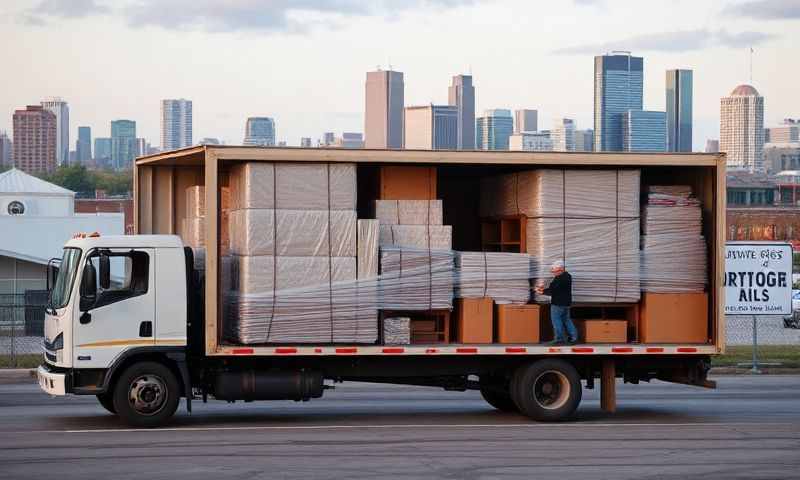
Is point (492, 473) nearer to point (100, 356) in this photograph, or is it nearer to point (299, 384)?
point (299, 384)

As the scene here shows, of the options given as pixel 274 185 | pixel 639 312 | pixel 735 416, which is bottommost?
pixel 735 416

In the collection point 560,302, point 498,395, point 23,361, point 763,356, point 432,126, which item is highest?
point 432,126

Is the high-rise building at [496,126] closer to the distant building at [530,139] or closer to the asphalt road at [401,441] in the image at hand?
the distant building at [530,139]

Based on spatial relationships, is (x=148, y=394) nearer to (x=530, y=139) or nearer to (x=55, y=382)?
(x=55, y=382)

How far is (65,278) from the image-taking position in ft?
51.0

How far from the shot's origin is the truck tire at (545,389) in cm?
1620

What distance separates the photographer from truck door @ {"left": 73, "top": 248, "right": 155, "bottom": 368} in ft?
49.7

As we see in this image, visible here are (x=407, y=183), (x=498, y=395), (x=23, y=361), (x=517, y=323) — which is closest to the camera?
(x=517, y=323)

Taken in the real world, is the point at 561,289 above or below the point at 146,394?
above

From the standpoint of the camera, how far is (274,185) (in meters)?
15.6

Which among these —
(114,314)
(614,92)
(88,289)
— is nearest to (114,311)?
(114,314)

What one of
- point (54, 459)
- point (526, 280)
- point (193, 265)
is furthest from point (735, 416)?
point (54, 459)

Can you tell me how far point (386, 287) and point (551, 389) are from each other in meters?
2.58

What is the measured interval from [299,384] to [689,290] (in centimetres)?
527
